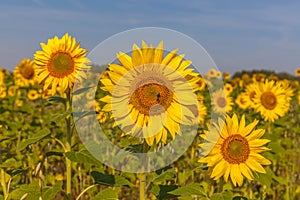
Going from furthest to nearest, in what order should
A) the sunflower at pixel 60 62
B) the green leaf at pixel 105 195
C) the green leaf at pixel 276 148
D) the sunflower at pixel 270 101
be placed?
the sunflower at pixel 270 101 < the green leaf at pixel 276 148 < the sunflower at pixel 60 62 < the green leaf at pixel 105 195

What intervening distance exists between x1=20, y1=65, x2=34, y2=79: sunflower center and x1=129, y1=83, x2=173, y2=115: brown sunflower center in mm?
4902

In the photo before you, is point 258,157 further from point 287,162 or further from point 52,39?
point 287,162

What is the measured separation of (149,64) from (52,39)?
3.92ft

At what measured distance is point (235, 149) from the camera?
2.58 metres

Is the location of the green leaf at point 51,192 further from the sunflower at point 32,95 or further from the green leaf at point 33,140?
the sunflower at point 32,95

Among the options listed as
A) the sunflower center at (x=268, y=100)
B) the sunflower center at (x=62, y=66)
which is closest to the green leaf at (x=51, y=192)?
the sunflower center at (x=62, y=66)

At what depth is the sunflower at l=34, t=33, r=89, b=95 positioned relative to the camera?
10.3 feet

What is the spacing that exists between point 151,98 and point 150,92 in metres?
0.04

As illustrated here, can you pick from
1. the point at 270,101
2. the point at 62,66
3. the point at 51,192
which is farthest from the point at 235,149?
the point at 270,101

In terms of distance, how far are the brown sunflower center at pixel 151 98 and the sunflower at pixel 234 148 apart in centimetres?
35

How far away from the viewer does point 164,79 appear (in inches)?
92.1

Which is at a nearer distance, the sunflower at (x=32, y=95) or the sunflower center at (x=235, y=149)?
the sunflower center at (x=235, y=149)

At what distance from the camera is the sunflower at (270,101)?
544cm

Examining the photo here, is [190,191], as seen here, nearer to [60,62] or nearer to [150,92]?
[150,92]
